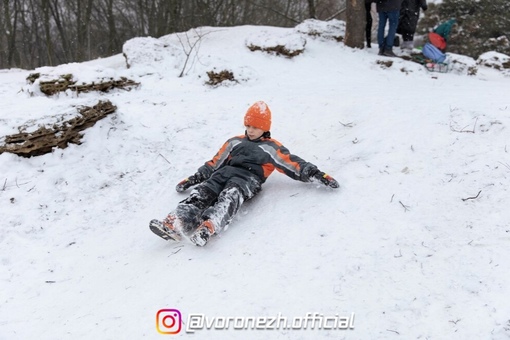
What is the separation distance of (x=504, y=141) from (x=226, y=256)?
9.61 feet

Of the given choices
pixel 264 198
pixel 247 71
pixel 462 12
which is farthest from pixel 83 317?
pixel 462 12

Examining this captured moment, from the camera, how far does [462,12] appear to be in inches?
591

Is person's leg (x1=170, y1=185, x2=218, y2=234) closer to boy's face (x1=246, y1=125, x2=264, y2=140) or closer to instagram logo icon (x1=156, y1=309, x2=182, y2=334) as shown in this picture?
boy's face (x1=246, y1=125, x2=264, y2=140)

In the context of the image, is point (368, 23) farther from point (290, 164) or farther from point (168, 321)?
point (168, 321)

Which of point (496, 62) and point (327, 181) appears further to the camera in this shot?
point (496, 62)

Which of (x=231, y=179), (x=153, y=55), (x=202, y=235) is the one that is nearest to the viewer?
(x=202, y=235)

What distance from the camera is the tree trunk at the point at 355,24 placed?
27.8 ft

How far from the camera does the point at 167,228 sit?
337cm

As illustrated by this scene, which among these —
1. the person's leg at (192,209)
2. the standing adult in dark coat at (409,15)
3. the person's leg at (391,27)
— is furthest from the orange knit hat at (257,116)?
the standing adult in dark coat at (409,15)

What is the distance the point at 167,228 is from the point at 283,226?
1027mm

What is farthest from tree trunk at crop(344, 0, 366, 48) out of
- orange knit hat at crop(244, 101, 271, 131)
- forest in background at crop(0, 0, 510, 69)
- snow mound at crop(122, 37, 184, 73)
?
orange knit hat at crop(244, 101, 271, 131)

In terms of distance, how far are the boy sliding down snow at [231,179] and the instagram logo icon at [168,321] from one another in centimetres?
72

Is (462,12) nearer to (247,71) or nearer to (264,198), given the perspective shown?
(247,71)

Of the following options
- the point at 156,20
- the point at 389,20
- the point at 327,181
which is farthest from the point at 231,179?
the point at 156,20
